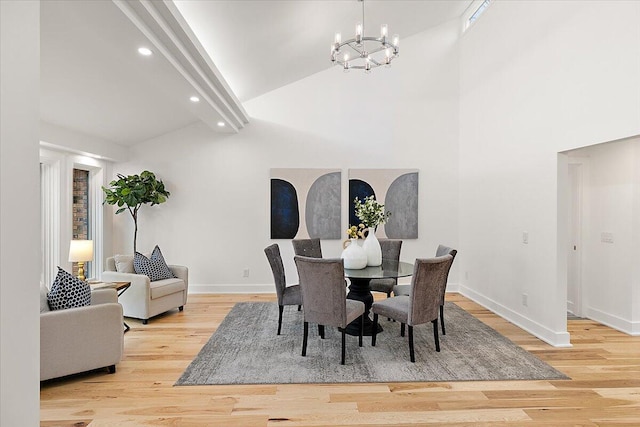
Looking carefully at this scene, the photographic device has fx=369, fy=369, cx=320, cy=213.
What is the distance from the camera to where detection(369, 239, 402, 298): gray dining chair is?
14.3ft

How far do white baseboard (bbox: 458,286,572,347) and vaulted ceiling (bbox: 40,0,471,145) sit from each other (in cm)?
393

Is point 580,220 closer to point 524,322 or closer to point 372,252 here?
point 524,322

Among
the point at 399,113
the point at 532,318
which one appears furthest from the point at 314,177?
the point at 532,318

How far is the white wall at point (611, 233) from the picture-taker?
4.02 meters

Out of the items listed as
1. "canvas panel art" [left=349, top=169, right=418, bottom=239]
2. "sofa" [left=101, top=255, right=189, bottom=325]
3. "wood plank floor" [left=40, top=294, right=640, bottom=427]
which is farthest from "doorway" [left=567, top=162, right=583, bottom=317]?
"sofa" [left=101, top=255, right=189, bottom=325]

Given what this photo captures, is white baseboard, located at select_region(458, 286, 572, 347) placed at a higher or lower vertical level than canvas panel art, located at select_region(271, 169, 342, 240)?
lower

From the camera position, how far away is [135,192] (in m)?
5.11

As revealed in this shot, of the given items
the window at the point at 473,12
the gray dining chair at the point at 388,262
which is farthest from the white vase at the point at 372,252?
the window at the point at 473,12

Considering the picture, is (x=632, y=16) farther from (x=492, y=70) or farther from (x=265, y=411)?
(x=265, y=411)

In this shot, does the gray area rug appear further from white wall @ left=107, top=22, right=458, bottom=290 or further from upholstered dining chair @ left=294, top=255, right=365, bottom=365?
white wall @ left=107, top=22, right=458, bottom=290

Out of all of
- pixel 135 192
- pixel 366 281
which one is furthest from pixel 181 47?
pixel 135 192

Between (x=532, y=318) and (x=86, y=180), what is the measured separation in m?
6.10

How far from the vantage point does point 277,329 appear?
404 centimetres

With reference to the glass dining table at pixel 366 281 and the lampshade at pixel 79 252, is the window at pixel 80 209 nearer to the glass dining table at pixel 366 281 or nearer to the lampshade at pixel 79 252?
the lampshade at pixel 79 252
